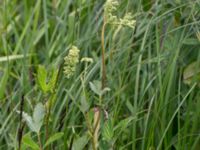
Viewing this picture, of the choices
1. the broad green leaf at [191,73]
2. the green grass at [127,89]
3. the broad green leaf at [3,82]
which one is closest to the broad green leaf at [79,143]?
the green grass at [127,89]

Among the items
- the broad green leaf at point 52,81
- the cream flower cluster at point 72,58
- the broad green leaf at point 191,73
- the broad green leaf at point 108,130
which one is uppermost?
the cream flower cluster at point 72,58

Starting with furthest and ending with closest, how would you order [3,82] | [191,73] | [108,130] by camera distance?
[3,82] → [191,73] → [108,130]

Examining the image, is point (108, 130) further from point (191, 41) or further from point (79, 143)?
point (191, 41)

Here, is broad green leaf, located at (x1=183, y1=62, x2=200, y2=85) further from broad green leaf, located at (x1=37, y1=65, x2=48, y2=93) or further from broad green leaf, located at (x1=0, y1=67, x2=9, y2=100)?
broad green leaf, located at (x1=0, y1=67, x2=9, y2=100)

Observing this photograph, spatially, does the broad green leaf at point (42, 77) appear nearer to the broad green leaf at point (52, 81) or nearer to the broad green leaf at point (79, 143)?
the broad green leaf at point (52, 81)

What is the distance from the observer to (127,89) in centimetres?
206

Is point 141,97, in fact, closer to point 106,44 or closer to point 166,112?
point 166,112

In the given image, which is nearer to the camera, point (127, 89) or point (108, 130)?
point (108, 130)

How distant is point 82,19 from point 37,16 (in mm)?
236

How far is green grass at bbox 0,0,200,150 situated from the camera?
72.5 inches

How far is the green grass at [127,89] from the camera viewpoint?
184 cm

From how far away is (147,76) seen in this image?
2068 millimetres

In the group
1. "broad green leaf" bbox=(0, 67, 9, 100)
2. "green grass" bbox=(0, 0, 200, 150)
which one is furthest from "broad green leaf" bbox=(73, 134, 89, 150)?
"broad green leaf" bbox=(0, 67, 9, 100)

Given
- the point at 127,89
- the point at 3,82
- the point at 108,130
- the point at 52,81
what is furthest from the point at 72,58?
the point at 3,82
